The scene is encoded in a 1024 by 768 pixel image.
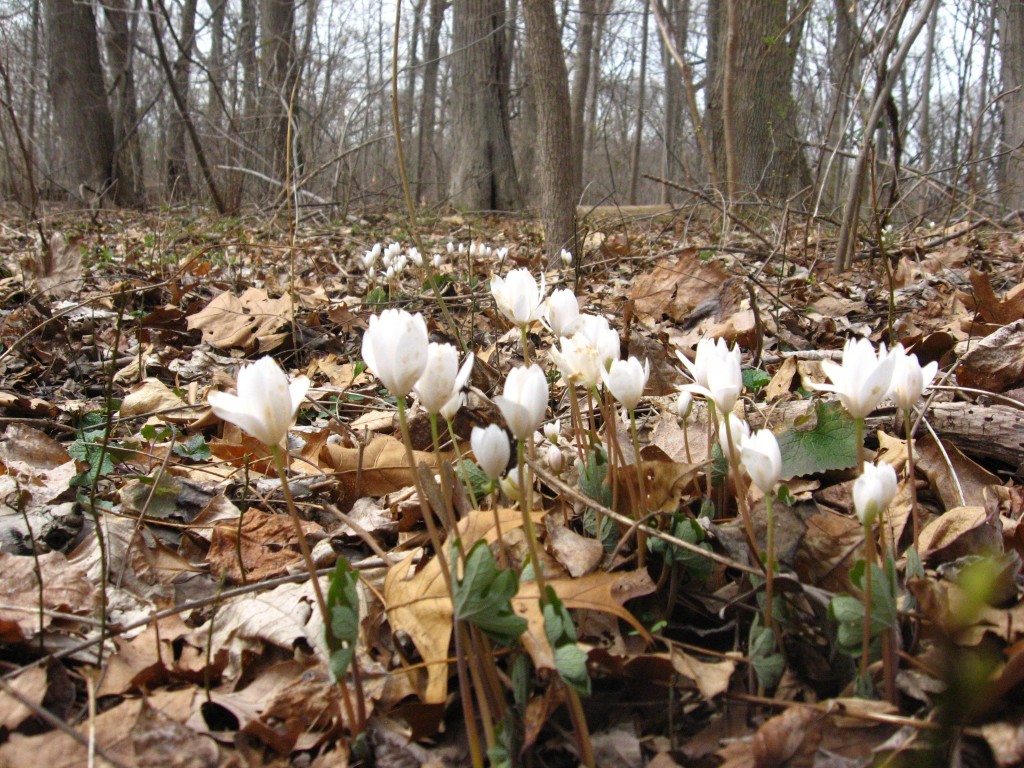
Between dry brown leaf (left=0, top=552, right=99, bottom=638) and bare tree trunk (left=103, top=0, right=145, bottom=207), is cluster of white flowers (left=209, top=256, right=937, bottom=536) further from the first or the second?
bare tree trunk (left=103, top=0, right=145, bottom=207)

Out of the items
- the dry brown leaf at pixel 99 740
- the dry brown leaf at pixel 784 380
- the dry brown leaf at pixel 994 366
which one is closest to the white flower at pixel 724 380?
the dry brown leaf at pixel 99 740

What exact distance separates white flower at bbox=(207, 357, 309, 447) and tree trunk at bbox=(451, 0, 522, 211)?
10.7 metres

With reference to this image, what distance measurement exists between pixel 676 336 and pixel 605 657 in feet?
7.14

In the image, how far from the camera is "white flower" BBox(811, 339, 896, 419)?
42.7 inches

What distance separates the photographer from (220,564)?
163cm

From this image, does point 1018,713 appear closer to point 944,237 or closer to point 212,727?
point 212,727

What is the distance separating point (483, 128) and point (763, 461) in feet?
37.3

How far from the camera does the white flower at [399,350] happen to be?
3.47ft

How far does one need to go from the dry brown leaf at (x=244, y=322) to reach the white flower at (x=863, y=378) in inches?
107

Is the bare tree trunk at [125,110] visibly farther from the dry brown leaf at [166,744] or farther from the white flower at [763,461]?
the white flower at [763,461]

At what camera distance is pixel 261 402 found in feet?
3.45

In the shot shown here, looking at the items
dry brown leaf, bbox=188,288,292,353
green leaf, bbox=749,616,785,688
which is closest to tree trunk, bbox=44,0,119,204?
dry brown leaf, bbox=188,288,292,353

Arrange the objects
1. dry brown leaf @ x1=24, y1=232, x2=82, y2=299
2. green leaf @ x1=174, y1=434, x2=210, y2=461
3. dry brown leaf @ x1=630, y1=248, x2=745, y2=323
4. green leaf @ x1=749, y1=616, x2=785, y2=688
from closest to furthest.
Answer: green leaf @ x1=749, y1=616, x2=785, y2=688 < green leaf @ x1=174, y1=434, x2=210, y2=461 < dry brown leaf @ x1=630, y1=248, x2=745, y2=323 < dry brown leaf @ x1=24, y1=232, x2=82, y2=299

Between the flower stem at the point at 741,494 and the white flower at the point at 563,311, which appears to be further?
the white flower at the point at 563,311
